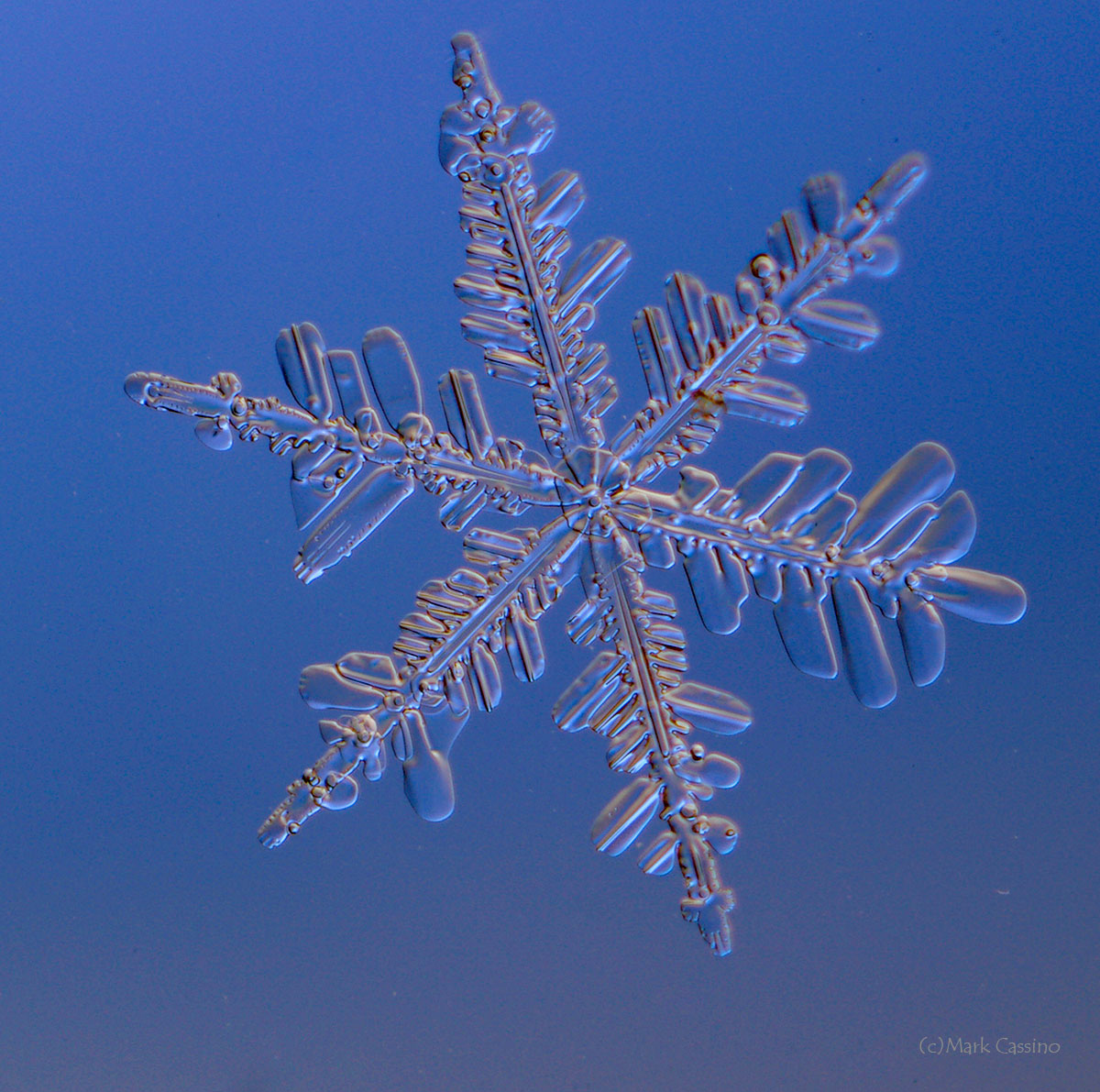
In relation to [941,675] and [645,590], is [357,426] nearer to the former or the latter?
[645,590]

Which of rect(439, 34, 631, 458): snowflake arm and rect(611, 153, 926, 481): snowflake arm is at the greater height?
rect(439, 34, 631, 458): snowflake arm

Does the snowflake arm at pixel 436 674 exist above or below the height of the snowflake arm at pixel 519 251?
below

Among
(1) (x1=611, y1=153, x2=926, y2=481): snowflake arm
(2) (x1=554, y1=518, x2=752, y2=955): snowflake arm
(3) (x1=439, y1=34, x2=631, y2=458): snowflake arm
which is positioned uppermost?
(3) (x1=439, y1=34, x2=631, y2=458): snowflake arm

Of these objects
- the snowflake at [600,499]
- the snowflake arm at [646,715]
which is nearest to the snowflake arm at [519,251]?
the snowflake at [600,499]

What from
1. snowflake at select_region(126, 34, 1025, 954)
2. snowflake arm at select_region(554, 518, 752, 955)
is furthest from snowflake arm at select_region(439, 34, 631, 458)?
snowflake arm at select_region(554, 518, 752, 955)

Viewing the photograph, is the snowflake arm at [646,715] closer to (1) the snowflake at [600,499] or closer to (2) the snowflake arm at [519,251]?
(1) the snowflake at [600,499]

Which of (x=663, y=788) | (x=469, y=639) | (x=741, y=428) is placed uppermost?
(x=741, y=428)

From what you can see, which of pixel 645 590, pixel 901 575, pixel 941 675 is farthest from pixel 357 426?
pixel 941 675

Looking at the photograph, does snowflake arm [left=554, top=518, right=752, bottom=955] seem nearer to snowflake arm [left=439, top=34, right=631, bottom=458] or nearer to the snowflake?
the snowflake

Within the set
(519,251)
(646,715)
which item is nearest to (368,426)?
(519,251)
